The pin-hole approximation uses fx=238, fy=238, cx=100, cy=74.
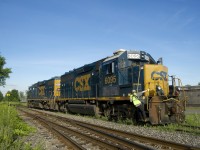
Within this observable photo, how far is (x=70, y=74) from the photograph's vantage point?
21.2m

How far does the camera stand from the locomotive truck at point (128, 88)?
10711mm

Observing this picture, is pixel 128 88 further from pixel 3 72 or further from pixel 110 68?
pixel 3 72

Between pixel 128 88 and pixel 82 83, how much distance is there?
6.81 m

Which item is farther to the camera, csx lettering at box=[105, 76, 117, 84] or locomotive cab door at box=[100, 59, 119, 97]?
csx lettering at box=[105, 76, 117, 84]

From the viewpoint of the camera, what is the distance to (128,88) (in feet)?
39.2

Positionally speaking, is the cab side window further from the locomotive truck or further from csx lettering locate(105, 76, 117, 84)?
csx lettering locate(105, 76, 117, 84)

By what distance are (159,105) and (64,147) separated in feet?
16.7

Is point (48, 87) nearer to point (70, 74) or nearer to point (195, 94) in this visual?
point (70, 74)

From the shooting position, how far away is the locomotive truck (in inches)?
422

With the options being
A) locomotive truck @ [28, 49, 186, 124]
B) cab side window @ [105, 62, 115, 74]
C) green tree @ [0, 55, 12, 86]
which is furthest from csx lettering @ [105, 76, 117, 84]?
green tree @ [0, 55, 12, 86]

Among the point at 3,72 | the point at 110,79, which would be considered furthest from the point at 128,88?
the point at 3,72

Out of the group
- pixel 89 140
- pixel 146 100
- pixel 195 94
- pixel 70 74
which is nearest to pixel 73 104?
pixel 70 74

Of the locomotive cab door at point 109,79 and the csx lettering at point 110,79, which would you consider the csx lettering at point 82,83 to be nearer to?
the locomotive cab door at point 109,79

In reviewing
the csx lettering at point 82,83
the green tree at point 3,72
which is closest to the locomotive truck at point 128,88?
the csx lettering at point 82,83
